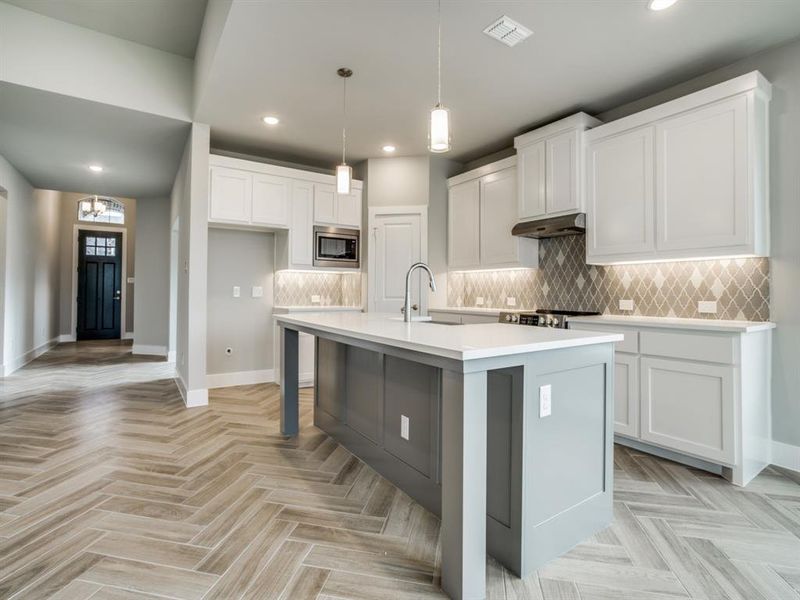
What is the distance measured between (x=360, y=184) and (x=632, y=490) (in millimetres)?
4219

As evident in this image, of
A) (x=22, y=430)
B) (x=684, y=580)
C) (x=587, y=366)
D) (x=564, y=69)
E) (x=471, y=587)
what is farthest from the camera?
(x=22, y=430)

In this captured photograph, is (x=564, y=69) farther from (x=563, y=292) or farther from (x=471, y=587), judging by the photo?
(x=471, y=587)

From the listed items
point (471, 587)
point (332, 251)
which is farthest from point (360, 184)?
point (471, 587)

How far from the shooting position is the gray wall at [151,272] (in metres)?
7.49

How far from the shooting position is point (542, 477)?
→ 1.69 m

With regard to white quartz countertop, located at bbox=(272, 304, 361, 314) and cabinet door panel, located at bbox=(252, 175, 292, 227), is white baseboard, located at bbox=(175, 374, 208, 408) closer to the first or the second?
white quartz countertop, located at bbox=(272, 304, 361, 314)

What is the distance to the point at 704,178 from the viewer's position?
9.37ft

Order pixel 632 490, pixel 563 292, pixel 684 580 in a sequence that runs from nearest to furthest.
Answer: pixel 684 580 → pixel 632 490 → pixel 563 292

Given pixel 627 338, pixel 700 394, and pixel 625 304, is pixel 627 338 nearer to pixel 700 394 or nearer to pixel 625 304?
pixel 700 394

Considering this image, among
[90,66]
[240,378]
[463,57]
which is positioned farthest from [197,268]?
[463,57]

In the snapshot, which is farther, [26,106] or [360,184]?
[360,184]

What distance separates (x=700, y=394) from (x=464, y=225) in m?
2.96

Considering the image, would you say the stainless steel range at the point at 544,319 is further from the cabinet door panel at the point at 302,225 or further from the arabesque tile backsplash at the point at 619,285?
the cabinet door panel at the point at 302,225

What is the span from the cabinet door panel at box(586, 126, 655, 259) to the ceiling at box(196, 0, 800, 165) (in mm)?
484
